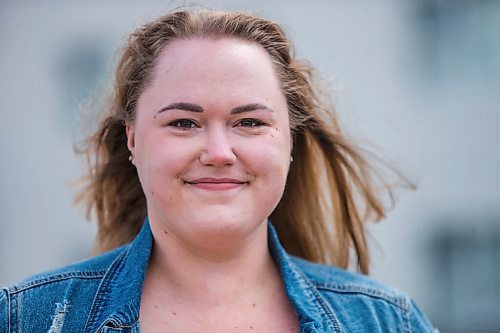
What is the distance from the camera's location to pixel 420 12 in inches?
430

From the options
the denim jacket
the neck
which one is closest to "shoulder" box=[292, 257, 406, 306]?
the denim jacket

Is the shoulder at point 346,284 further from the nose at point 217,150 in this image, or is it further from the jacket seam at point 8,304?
the jacket seam at point 8,304

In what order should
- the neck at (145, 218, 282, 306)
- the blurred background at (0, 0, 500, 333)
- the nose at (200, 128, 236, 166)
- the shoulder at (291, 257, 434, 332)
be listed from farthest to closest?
the blurred background at (0, 0, 500, 333)
the shoulder at (291, 257, 434, 332)
the neck at (145, 218, 282, 306)
the nose at (200, 128, 236, 166)

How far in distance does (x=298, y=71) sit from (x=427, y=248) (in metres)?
7.99

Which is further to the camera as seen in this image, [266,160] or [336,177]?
[336,177]

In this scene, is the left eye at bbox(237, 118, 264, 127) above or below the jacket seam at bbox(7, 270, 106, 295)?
above

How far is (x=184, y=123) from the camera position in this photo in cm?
252

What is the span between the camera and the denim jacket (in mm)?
2490

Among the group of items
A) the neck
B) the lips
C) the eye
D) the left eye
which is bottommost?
the neck

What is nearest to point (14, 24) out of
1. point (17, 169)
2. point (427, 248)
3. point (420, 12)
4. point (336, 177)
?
point (17, 169)

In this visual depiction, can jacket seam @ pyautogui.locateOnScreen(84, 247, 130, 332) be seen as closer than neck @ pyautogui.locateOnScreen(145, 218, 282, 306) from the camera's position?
Yes

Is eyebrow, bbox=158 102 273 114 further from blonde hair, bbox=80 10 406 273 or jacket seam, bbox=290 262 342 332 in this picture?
jacket seam, bbox=290 262 342 332

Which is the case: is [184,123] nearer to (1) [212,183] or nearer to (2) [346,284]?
(1) [212,183]

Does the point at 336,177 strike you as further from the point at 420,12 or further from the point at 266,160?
the point at 420,12
